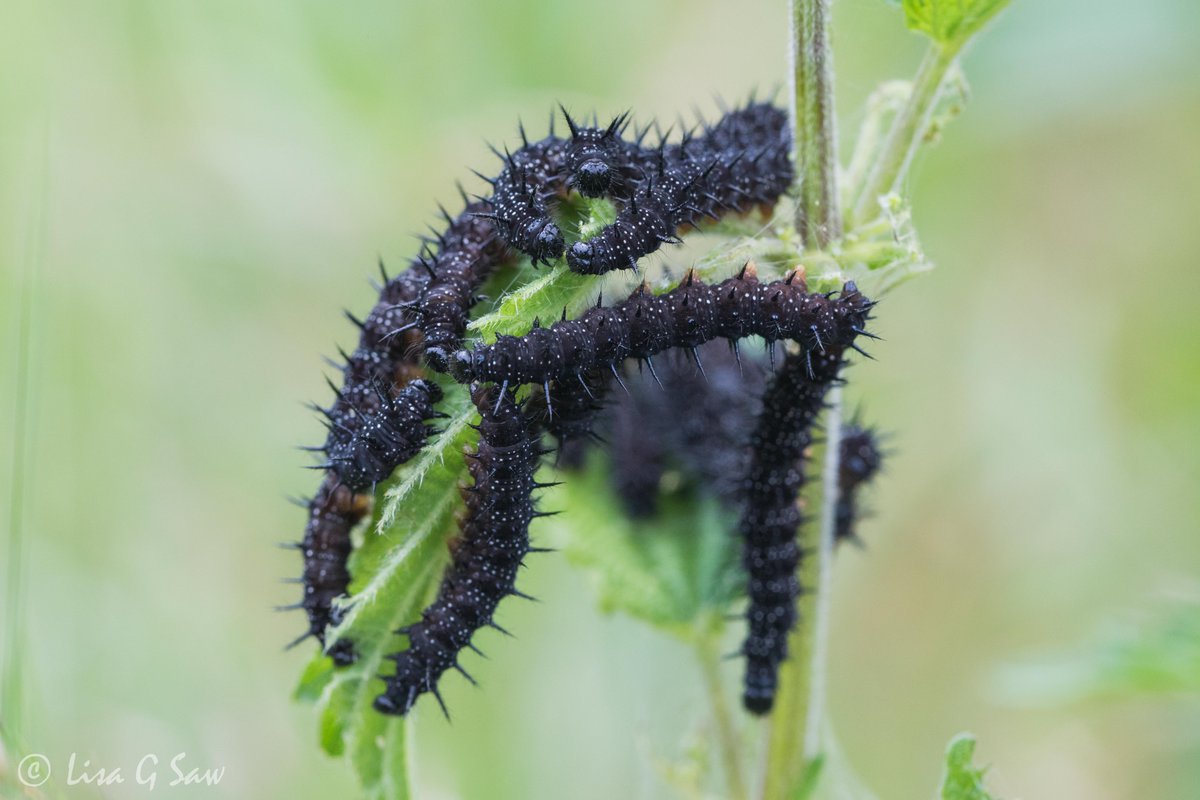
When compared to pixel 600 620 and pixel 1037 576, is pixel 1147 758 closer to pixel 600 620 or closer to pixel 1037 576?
pixel 1037 576

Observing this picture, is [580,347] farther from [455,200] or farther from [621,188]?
[455,200]

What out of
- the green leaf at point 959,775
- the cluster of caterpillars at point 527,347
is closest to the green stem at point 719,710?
the green leaf at point 959,775

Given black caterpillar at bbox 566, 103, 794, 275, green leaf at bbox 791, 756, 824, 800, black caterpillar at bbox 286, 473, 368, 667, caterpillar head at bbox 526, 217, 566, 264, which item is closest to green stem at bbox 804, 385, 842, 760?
green leaf at bbox 791, 756, 824, 800

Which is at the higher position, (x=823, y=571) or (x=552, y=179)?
(x=552, y=179)

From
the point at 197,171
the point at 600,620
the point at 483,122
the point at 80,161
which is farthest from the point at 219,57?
the point at 600,620

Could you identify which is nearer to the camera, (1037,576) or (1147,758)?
(1147,758)
